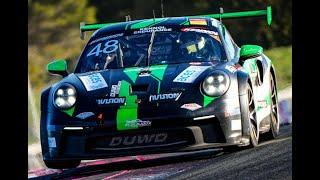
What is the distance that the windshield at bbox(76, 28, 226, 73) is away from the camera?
7203mm

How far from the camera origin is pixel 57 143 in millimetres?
6672

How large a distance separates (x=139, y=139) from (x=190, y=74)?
660mm

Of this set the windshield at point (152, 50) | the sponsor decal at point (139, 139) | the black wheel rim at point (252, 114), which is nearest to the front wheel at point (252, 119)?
the black wheel rim at point (252, 114)

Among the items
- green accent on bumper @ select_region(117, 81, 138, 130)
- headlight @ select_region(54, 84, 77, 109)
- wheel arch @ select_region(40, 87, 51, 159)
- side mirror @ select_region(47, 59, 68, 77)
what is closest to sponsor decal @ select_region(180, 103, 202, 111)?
green accent on bumper @ select_region(117, 81, 138, 130)

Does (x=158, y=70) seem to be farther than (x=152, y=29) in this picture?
No

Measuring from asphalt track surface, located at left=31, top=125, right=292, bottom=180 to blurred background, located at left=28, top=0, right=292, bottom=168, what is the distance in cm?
193

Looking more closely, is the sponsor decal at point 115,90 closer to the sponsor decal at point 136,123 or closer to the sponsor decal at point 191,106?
the sponsor decal at point 136,123

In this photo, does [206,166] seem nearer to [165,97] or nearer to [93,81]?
[165,97]

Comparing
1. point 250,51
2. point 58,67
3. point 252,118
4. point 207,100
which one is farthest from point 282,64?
point 207,100

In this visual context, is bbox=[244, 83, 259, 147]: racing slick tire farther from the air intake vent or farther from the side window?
the air intake vent

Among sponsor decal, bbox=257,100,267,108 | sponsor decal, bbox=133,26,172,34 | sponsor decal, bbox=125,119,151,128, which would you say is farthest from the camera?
sponsor decal, bbox=133,26,172,34

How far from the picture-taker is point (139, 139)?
21.1 feet

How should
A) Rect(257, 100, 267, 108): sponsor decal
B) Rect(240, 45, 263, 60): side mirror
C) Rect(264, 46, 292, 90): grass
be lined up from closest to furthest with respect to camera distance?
Rect(240, 45, 263, 60): side mirror, Rect(257, 100, 267, 108): sponsor decal, Rect(264, 46, 292, 90): grass
